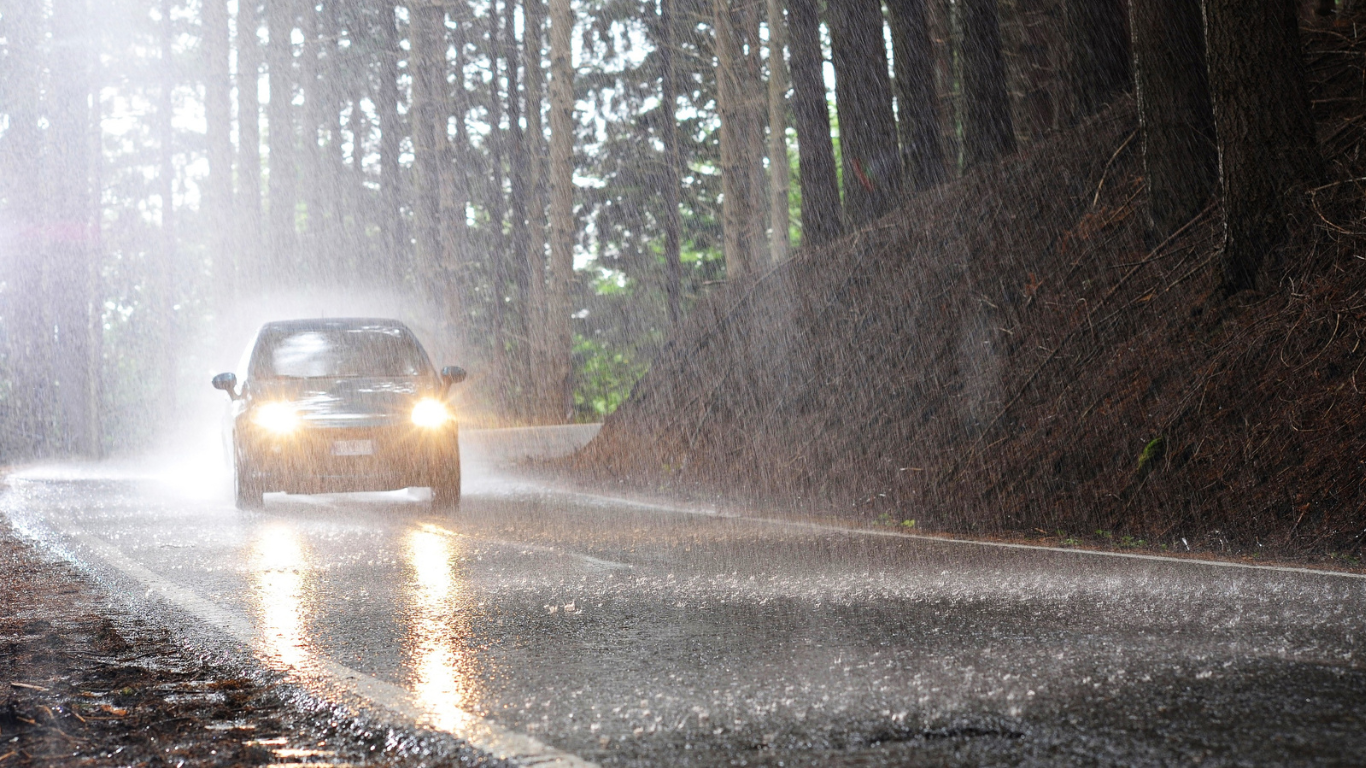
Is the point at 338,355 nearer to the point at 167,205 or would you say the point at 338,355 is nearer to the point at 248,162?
the point at 248,162

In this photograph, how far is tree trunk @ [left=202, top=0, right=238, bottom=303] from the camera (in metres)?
35.3

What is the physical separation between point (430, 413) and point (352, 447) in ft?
2.90

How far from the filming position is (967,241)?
16375 millimetres

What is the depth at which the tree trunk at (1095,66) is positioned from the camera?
1712cm

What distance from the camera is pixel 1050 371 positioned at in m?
12.8

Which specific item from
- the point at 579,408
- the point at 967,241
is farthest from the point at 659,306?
the point at 967,241

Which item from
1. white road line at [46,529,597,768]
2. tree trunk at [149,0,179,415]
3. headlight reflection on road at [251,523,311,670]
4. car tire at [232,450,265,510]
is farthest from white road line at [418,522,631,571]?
tree trunk at [149,0,179,415]

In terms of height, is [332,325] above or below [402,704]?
above

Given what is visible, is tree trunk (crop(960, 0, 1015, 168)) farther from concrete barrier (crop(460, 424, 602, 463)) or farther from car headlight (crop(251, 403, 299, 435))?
car headlight (crop(251, 403, 299, 435))

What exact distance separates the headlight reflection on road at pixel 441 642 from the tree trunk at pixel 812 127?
40.2 ft

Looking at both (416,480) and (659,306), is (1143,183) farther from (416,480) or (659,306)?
→ (659,306)

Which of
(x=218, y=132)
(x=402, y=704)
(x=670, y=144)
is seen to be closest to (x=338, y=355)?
(x=402, y=704)

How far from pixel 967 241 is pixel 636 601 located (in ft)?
34.2

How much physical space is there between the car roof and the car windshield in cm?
6
